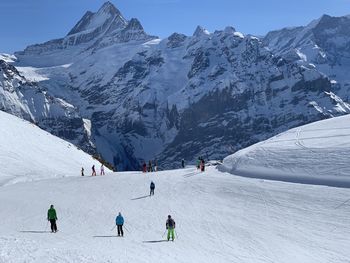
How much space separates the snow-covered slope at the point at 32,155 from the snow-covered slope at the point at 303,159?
917 inches

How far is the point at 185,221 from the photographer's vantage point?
33906 millimetres

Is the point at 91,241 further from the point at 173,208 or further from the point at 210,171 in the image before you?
the point at 210,171

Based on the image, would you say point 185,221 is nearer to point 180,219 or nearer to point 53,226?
point 180,219

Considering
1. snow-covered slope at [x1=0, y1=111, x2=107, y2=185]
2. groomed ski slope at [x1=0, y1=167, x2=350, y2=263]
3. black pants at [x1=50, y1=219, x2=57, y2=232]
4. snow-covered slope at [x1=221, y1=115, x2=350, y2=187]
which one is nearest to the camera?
groomed ski slope at [x1=0, y1=167, x2=350, y2=263]

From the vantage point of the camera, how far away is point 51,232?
101 feet

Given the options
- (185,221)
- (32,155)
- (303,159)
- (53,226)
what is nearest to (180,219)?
(185,221)

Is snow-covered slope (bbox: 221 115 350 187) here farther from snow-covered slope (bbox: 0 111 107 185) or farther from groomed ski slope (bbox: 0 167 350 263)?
snow-covered slope (bbox: 0 111 107 185)

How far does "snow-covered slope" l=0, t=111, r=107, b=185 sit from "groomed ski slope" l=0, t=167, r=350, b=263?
35.5 feet

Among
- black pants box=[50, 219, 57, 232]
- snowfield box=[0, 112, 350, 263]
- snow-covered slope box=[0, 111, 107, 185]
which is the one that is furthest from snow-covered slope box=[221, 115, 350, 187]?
snow-covered slope box=[0, 111, 107, 185]

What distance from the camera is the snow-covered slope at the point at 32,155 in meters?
62.8

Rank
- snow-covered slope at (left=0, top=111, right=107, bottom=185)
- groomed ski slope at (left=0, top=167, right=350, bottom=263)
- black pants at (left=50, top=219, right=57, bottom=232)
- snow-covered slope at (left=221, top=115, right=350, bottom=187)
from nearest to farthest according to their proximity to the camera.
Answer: groomed ski slope at (left=0, top=167, right=350, bottom=263)
black pants at (left=50, top=219, right=57, bottom=232)
snow-covered slope at (left=221, top=115, right=350, bottom=187)
snow-covered slope at (left=0, top=111, right=107, bottom=185)

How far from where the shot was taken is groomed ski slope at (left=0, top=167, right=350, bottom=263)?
82.0 feet

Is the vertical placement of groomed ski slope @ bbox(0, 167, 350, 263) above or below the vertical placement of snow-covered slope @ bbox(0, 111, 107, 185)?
below

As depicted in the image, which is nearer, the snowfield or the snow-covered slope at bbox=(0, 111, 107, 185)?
the snowfield
